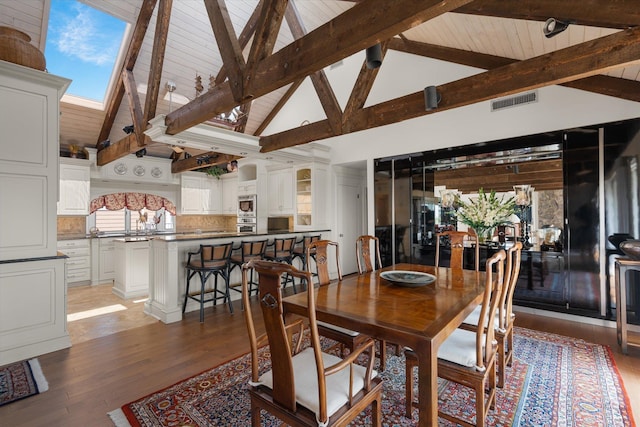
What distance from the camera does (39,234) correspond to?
9.36ft

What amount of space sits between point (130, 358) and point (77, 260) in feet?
13.4

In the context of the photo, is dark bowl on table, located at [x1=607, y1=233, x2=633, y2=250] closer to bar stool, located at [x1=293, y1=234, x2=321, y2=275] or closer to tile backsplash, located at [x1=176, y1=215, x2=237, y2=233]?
bar stool, located at [x1=293, y1=234, x2=321, y2=275]

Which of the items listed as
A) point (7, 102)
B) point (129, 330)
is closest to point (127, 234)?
point (129, 330)

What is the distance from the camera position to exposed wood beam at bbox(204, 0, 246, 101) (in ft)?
8.83

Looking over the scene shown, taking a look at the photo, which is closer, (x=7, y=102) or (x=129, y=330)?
(x=7, y=102)

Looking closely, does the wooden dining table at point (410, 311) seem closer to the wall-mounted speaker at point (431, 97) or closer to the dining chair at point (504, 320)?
the dining chair at point (504, 320)

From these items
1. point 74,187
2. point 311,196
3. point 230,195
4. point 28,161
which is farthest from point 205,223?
point 28,161

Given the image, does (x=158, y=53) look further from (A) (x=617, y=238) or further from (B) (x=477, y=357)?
(A) (x=617, y=238)

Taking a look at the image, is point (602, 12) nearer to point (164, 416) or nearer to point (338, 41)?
point (338, 41)

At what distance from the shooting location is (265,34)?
2.48m

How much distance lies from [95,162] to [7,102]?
384 centimetres

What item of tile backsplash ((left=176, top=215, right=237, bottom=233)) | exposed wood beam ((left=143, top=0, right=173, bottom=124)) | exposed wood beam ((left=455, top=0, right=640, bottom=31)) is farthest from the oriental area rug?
tile backsplash ((left=176, top=215, right=237, bottom=233))

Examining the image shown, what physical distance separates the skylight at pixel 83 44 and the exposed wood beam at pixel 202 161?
77.5 inches

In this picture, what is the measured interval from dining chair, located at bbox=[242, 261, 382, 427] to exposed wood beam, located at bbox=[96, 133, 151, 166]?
4168 mm
